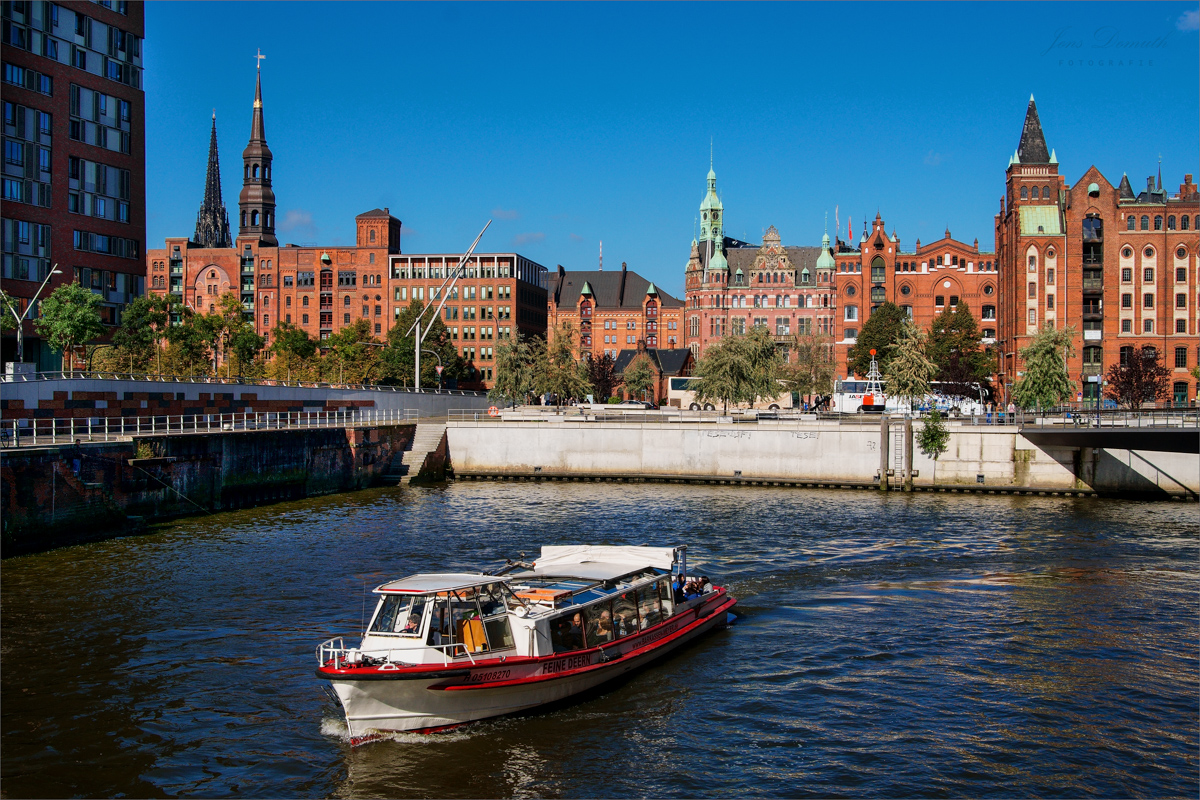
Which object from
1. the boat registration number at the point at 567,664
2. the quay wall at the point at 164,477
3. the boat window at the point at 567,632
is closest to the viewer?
the boat registration number at the point at 567,664

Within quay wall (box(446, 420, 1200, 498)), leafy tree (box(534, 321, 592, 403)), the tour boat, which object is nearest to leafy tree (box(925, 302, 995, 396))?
leafy tree (box(534, 321, 592, 403))

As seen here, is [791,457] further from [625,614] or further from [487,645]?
[487,645]

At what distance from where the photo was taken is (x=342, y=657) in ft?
72.9

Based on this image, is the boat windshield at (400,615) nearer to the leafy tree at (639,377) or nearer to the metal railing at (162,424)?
the metal railing at (162,424)

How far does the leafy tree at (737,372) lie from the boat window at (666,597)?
61811 mm

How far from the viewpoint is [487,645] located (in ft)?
74.5

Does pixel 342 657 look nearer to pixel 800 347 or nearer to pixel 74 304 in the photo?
pixel 74 304

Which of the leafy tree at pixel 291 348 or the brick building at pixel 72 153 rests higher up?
the brick building at pixel 72 153

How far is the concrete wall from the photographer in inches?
2251

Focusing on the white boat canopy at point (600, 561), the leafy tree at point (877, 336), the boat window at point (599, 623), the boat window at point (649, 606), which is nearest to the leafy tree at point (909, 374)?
the leafy tree at point (877, 336)

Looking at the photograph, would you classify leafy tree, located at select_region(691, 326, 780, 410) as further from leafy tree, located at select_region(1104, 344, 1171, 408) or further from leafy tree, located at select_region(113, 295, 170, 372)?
leafy tree, located at select_region(113, 295, 170, 372)

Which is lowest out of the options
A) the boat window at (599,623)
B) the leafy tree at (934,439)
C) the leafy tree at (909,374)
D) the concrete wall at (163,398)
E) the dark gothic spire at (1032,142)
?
the boat window at (599,623)

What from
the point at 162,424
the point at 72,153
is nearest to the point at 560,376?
the point at 72,153

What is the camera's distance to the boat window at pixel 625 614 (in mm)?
26044
